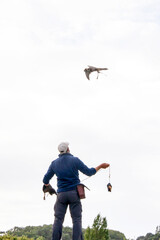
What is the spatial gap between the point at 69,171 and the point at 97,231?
63.8 ft

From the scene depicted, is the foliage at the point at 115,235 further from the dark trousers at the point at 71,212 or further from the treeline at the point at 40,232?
the dark trousers at the point at 71,212

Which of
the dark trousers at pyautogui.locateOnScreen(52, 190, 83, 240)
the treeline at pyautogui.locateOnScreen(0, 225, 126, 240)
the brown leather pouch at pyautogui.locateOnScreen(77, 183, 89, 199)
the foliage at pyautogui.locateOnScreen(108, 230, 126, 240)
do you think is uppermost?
the foliage at pyautogui.locateOnScreen(108, 230, 126, 240)

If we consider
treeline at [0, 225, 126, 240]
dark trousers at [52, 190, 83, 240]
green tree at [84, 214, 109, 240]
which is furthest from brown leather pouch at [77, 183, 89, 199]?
treeline at [0, 225, 126, 240]

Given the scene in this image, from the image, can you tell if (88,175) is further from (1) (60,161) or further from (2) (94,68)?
(2) (94,68)

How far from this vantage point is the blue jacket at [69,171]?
1128cm

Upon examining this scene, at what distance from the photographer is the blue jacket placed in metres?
11.3

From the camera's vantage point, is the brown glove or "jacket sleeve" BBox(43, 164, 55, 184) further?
the brown glove

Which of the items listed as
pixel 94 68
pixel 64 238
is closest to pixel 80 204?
pixel 94 68

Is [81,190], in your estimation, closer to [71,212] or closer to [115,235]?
[71,212]

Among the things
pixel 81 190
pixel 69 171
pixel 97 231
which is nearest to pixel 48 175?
pixel 69 171

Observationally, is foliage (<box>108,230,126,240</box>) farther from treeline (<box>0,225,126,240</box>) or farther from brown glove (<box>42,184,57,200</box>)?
brown glove (<box>42,184,57,200</box>)

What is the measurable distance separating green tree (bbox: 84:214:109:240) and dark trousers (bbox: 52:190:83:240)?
18.0 m

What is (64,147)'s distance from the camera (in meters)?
11.5

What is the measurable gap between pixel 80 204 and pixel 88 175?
2.14ft
